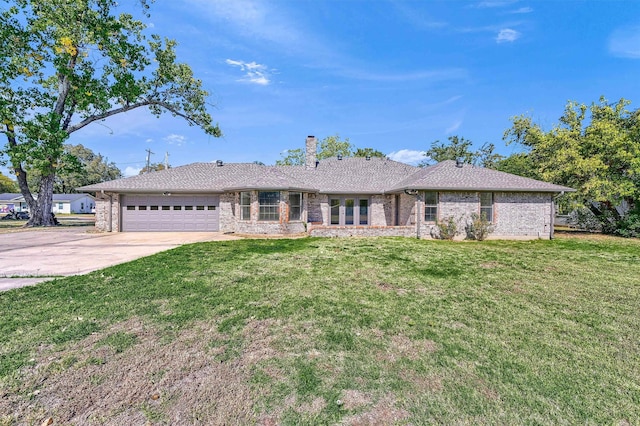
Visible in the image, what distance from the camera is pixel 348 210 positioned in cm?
1750

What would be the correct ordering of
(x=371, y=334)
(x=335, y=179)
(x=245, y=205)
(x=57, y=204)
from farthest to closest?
(x=57, y=204), (x=335, y=179), (x=245, y=205), (x=371, y=334)

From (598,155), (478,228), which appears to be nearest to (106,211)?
(478,228)

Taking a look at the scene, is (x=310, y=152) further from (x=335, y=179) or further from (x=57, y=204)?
(x=57, y=204)

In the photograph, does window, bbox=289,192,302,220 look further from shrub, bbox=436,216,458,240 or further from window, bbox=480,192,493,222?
window, bbox=480,192,493,222

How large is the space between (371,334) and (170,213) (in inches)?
637

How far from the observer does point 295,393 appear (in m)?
2.66

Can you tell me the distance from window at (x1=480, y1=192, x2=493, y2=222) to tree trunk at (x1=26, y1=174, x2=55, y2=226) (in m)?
28.6

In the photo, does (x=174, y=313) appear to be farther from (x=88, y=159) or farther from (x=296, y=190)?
(x=88, y=159)

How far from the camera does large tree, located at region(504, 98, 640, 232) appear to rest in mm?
15836

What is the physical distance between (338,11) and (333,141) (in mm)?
29498

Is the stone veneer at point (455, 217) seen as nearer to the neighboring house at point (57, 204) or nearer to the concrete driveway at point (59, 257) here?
the concrete driveway at point (59, 257)

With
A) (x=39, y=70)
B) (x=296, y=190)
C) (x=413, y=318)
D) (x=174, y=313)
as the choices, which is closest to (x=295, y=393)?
(x=413, y=318)

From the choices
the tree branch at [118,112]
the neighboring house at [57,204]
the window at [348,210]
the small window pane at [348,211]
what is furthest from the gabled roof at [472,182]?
the neighboring house at [57,204]

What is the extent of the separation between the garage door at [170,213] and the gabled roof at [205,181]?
0.68 meters
